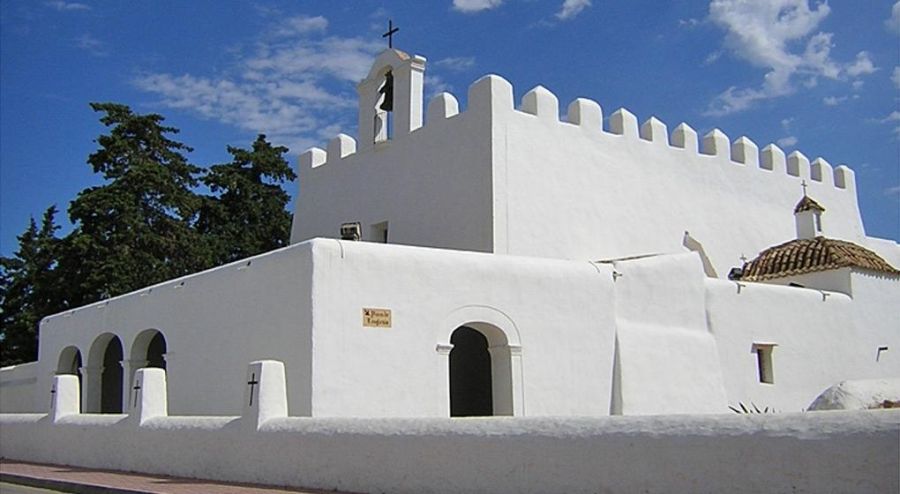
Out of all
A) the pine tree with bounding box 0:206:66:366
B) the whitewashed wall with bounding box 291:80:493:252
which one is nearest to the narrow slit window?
Result: the whitewashed wall with bounding box 291:80:493:252

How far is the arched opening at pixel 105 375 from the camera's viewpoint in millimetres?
18531

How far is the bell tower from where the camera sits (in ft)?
59.5

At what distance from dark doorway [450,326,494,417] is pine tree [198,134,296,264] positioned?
16238 mm

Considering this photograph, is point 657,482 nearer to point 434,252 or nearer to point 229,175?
point 434,252

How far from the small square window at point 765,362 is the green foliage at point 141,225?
17.8 meters

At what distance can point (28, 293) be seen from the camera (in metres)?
32.9

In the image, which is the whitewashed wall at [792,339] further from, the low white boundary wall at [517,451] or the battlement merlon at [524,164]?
the low white boundary wall at [517,451]

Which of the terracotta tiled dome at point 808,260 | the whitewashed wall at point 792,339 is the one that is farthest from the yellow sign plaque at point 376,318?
the terracotta tiled dome at point 808,260

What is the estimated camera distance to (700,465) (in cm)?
713

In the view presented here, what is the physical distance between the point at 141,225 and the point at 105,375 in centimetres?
838

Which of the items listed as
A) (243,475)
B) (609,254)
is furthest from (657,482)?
(609,254)

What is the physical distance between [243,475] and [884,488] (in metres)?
7.36

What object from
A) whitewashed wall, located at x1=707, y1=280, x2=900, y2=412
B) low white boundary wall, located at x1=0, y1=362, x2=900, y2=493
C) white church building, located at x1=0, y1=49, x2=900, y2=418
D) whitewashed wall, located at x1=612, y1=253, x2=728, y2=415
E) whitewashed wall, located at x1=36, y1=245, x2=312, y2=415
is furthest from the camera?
whitewashed wall, located at x1=707, y1=280, x2=900, y2=412

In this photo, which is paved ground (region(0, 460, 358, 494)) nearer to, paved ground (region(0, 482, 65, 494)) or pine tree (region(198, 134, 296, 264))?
paved ground (region(0, 482, 65, 494))
